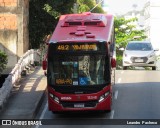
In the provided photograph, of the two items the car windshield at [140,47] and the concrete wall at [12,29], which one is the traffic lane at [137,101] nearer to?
the car windshield at [140,47]

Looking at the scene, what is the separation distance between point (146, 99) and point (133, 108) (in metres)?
1.81

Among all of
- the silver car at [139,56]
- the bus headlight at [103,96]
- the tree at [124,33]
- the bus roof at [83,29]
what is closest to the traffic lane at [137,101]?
the bus headlight at [103,96]

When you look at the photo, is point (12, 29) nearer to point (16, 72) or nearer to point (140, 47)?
point (140, 47)

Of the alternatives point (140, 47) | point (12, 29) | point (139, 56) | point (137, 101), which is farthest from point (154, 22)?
point (137, 101)

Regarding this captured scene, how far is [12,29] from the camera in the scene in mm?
31422

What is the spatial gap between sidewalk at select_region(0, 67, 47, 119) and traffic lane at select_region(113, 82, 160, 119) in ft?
10.8

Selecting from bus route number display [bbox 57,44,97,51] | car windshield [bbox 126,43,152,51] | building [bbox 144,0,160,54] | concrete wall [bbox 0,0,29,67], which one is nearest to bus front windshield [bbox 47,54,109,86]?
bus route number display [bbox 57,44,97,51]

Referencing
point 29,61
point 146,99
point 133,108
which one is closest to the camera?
point 133,108

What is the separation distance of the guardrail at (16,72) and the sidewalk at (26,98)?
12.1 inches

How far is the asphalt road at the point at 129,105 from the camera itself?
1698 cm

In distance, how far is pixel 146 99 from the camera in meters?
20.1

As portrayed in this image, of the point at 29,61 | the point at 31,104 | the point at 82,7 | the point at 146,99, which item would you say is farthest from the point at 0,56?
the point at 82,7

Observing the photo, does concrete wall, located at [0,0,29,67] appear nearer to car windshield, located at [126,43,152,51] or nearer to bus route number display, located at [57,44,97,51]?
car windshield, located at [126,43,152,51]

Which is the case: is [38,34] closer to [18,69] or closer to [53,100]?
[18,69]
